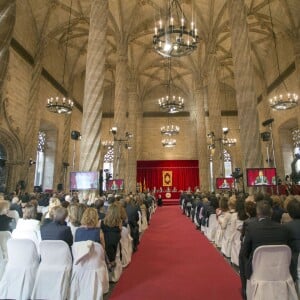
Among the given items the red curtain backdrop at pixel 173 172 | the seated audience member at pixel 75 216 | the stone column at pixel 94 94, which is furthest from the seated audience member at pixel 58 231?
the red curtain backdrop at pixel 173 172

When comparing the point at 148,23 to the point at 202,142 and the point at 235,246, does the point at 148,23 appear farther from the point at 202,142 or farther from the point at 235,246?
the point at 235,246

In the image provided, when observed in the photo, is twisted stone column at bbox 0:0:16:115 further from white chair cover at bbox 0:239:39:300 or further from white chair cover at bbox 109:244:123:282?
white chair cover at bbox 109:244:123:282

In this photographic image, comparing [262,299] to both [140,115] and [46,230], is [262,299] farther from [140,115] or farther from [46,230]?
[140,115]

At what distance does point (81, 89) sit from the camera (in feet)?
86.1

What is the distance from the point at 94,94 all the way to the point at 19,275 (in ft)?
22.4

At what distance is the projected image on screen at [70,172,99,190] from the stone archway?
859cm

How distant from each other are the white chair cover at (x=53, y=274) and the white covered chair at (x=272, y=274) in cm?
224

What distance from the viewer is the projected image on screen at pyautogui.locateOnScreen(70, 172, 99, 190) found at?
7.61 m

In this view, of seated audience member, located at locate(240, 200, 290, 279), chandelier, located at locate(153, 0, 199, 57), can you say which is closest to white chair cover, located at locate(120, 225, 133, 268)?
seated audience member, located at locate(240, 200, 290, 279)

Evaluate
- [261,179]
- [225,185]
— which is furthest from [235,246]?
[225,185]

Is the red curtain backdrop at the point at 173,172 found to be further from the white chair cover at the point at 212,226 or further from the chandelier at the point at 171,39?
the white chair cover at the point at 212,226

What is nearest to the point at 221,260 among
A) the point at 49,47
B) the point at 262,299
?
the point at 262,299

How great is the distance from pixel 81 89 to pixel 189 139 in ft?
44.2

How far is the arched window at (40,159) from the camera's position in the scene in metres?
19.8
